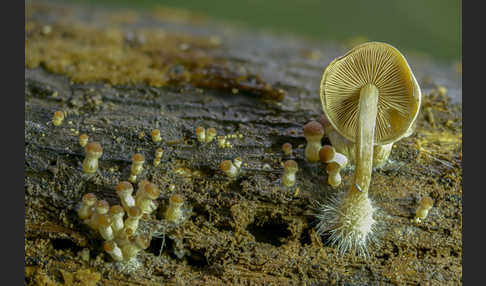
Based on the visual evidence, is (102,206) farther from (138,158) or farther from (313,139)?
(313,139)

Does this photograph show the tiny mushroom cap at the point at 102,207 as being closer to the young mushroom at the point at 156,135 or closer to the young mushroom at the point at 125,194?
the young mushroom at the point at 125,194

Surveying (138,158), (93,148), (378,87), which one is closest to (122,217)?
(138,158)

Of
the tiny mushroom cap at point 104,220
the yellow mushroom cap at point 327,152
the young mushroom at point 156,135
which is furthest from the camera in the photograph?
the young mushroom at point 156,135

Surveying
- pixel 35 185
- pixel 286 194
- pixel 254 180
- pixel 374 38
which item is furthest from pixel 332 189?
pixel 374 38

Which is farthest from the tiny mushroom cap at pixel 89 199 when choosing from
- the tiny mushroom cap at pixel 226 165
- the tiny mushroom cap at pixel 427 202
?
the tiny mushroom cap at pixel 427 202

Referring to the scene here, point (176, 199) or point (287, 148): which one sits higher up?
point (287, 148)
